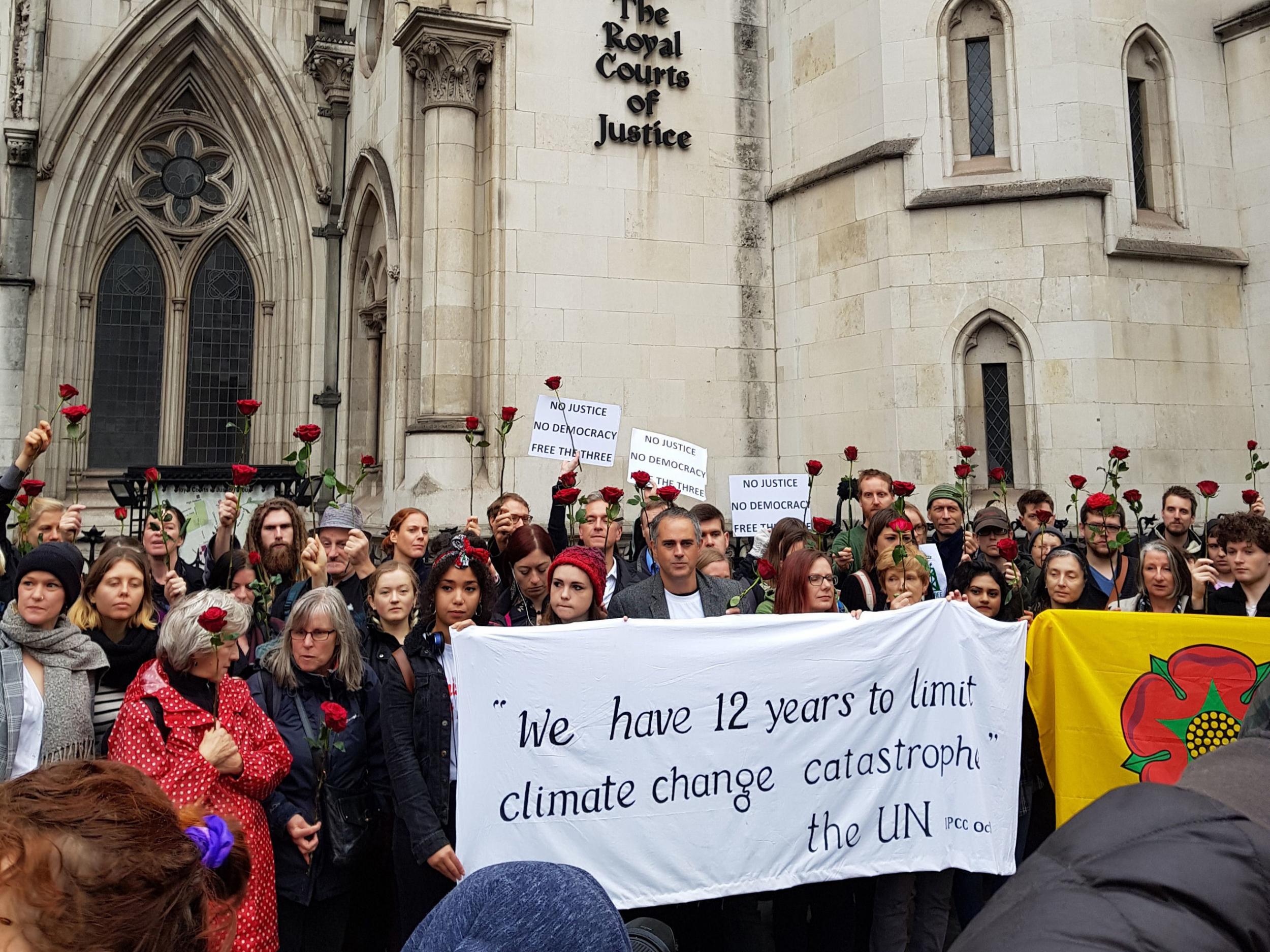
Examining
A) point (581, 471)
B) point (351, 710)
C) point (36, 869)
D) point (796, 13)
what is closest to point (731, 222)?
point (796, 13)

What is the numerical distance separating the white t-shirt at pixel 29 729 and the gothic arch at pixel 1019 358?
31.4 feet

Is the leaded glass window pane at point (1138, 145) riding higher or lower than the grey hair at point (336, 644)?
higher

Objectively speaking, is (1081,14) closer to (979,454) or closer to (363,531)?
(979,454)

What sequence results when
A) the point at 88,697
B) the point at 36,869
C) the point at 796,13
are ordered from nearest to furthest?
the point at 36,869, the point at 88,697, the point at 796,13

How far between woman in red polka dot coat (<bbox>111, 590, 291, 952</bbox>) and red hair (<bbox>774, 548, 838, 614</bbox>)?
2.52m

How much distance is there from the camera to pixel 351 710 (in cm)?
438

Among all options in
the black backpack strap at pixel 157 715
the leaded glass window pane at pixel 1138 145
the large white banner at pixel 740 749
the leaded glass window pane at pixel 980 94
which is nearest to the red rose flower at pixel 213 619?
the black backpack strap at pixel 157 715

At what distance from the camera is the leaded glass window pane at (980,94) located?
1177 centimetres

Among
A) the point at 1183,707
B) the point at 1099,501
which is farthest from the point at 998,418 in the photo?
the point at 1183,707

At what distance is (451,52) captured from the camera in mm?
11828

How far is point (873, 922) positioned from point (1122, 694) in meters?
1.68

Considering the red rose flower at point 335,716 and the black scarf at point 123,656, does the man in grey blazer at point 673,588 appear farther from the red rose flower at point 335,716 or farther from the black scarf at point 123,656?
the black scarf at point 123,656

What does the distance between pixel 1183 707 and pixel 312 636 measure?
4.16 metres

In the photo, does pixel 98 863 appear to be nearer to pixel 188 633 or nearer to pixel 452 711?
pixel 188 633
